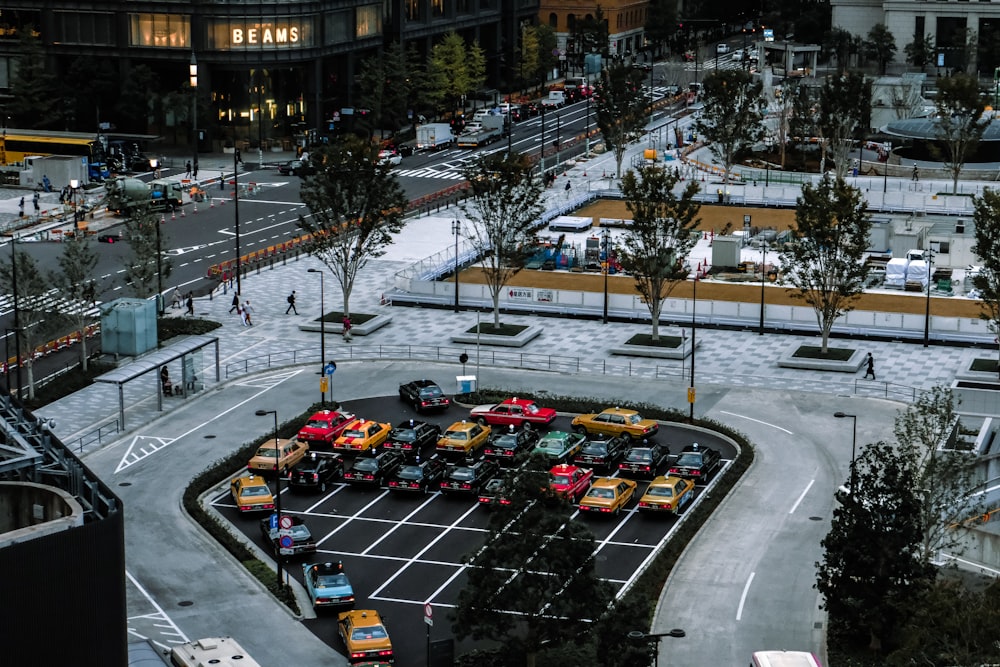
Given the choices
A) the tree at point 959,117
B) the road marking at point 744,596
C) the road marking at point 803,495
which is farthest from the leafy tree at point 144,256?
the tree at point 959,117

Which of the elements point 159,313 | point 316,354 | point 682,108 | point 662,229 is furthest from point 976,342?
point 682,108

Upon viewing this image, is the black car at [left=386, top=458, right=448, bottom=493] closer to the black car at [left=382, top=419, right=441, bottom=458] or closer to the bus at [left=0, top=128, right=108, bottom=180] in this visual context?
the black car at [left=382, top=419, right=441, bottom=458]

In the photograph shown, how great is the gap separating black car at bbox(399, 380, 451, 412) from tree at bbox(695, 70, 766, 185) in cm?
6598

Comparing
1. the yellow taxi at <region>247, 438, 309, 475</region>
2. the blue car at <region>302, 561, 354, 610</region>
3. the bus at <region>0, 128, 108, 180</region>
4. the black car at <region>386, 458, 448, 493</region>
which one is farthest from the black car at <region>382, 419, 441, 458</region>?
the bus at <region>0, 128, 108, 180</region>

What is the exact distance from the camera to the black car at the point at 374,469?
71000 mm

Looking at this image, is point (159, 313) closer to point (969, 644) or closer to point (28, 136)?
point (28, 136)

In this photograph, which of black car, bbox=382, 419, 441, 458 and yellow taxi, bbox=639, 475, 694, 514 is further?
black car, bbox=382, 419, 441, 458

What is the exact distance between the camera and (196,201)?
5340 inches

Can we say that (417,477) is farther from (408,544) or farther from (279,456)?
(279,456)

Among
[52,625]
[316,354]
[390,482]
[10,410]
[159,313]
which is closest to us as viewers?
[52,625]

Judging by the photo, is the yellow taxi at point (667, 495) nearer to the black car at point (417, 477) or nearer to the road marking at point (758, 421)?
the black car at point (417, 477)

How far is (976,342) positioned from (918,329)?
10.6 feet

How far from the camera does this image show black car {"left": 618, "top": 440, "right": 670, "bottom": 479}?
71938mm

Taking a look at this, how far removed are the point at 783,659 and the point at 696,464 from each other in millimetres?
22236
